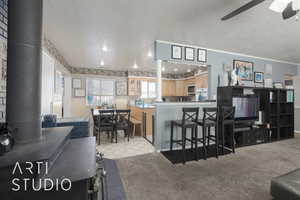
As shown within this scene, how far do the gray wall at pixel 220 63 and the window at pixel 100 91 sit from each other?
371 centimetres

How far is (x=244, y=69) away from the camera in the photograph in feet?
12.5

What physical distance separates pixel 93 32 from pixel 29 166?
8.33ft

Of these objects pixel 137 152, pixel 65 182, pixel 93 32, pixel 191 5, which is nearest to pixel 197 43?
pixel 191 5

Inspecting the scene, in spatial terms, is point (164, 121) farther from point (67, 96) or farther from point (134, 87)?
point (67, 96)

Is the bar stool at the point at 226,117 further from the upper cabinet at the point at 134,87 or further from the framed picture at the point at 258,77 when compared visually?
the upper cabinet at the point at 134,87

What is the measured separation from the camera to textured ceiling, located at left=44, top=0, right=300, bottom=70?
1873mm

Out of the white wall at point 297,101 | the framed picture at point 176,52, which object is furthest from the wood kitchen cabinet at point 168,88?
the white wall at point 297,101

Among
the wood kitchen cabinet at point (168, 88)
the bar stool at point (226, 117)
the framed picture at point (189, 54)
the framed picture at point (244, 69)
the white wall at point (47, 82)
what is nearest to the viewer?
the white wall at point (47, 82)

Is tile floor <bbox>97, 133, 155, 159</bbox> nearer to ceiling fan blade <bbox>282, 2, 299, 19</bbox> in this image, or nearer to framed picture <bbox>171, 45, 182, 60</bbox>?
framed picture <bbox>171, 45, 182, 60</bbox>

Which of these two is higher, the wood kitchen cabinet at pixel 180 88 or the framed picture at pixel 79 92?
the wood kitchen cabinet at pixel 180 88

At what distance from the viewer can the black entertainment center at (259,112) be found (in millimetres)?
3277

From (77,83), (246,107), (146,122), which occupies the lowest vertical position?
(146,122)

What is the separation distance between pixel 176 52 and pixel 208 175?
2.58 metres

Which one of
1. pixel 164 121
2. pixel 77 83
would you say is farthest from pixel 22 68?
pixel 77 83
